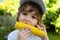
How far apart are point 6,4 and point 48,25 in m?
0.86

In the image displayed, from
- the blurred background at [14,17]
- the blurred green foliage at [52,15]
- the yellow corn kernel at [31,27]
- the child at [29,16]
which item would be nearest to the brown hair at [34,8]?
the child at [29,16]

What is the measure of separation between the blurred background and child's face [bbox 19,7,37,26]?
4.19 ft

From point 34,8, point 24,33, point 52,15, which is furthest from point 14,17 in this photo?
point 24,33

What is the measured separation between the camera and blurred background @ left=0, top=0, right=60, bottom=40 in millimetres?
3095

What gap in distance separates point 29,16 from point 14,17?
1.54 m

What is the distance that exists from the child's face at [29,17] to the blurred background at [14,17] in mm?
1277

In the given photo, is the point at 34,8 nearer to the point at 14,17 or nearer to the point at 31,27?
the point at 31,27

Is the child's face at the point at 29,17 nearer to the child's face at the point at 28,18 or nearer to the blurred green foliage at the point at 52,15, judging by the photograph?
the child's face at the point at 28,18

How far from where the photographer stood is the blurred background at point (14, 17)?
3.10 metres

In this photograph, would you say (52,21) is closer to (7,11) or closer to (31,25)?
(7,11)

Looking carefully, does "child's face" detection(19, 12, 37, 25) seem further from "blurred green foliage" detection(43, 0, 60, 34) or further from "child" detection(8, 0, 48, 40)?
"blurred green foliage" detection(43, 0, 60, 34)

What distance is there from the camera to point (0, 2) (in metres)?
3.39

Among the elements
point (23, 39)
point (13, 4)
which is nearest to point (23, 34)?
point (23, 39)

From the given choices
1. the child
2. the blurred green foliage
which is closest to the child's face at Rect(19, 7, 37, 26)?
the child
